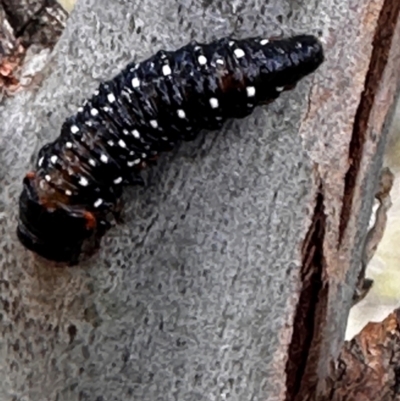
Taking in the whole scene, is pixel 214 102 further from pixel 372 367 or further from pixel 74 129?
pixel 372 367

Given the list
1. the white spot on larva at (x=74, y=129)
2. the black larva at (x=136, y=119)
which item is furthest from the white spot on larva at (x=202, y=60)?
the white spot on larva at (x=74, y=129)

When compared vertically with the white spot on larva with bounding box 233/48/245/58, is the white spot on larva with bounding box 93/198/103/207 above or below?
below

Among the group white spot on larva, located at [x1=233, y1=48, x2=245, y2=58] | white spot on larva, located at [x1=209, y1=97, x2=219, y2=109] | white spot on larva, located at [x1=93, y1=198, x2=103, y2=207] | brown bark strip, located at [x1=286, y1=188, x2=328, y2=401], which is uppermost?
white spot on larva, located at [x1=233, y1=48, x2=245, y2=58]

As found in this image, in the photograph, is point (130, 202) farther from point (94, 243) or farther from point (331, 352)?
point (331, 352)

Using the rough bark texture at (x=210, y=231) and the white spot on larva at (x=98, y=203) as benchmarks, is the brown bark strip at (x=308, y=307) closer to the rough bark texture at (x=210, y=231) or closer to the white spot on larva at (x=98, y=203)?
the rough bark texture at (x=210, y=231)

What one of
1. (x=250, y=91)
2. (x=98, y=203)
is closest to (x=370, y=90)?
(x=250, y=91)

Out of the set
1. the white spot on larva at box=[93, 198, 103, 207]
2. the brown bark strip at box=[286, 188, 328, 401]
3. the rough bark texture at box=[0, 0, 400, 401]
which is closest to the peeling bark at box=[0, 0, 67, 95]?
the rough bark texture at box=[0, 0, 400, 401]

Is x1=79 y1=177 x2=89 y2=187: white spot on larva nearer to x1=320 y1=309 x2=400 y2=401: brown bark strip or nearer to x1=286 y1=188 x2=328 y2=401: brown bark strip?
x1=286 y1=188 x2=328 y2=401: brown bark strip
